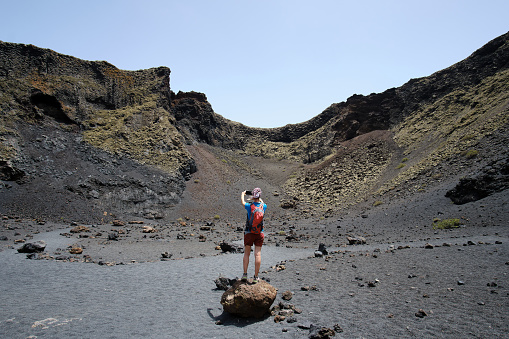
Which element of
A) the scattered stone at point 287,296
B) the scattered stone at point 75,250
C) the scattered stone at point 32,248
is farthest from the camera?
the scattered stone at point 75,250

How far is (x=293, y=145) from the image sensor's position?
62.6m

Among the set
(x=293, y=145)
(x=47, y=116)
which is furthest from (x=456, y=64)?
(x=47, y=116)

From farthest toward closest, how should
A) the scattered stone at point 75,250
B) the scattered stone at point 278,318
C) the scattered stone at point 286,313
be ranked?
the scattered stone at point 75,250, the scattered stone at point 286,313, the scattered stone at point 278,318

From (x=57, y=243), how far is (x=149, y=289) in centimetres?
977

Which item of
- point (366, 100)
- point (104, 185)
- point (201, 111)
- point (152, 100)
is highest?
point (366, 100)

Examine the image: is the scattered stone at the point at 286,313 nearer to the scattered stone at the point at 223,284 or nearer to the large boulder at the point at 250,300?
the large boulder at the point at 250,300

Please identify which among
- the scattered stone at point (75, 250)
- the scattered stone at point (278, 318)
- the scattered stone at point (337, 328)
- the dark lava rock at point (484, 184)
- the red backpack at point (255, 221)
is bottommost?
the scattered stone at point (75, 250)

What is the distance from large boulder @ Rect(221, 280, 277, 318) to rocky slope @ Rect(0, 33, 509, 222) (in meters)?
19.1

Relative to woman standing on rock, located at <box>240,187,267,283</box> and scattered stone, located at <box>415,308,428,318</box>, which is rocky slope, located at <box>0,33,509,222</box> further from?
woman standing on rock, located at <box>240,187,267,283</box>

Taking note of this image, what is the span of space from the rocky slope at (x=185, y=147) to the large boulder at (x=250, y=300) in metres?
19.1

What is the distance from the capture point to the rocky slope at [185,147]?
23453 mm

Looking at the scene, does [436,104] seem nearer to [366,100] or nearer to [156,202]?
[366,100]

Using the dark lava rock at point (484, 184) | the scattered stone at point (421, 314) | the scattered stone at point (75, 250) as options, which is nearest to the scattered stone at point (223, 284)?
the scattered stone at point (421, 314)

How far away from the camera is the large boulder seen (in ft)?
15.7
